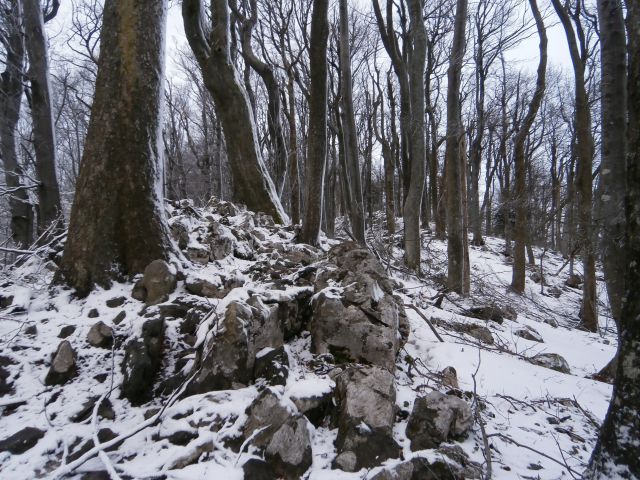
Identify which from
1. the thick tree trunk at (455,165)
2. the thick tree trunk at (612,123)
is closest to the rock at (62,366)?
the thick tree trunk at (612,123)

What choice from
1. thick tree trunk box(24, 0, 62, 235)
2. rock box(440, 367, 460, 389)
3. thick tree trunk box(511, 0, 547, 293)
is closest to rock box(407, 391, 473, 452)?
rock box(440, 367, 460, 389)

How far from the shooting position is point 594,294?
7496mm

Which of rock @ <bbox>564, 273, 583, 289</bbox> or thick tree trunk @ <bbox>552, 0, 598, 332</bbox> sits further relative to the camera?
rock @ <bbox>564, 273, 583, 289</bbox>

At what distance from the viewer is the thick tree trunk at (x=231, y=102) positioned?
625 cm

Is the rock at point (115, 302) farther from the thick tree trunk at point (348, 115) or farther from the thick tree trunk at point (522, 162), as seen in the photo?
the thick tree trunk at point (522, 162)

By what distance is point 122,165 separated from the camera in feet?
11.0

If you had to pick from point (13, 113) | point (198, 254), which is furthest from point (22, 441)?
point (13, 113)

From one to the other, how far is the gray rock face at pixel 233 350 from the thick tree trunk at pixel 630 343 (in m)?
2.01

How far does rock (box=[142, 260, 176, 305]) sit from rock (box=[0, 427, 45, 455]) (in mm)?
1178

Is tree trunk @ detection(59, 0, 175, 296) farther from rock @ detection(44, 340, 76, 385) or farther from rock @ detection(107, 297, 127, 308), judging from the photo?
rock @ detection(44, 340, 76, 385)

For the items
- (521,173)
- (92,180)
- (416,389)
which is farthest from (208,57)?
(521,173)

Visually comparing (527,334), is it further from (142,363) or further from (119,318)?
(119,318)

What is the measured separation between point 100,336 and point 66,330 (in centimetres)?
30

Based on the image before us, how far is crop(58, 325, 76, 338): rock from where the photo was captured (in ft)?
9.07
